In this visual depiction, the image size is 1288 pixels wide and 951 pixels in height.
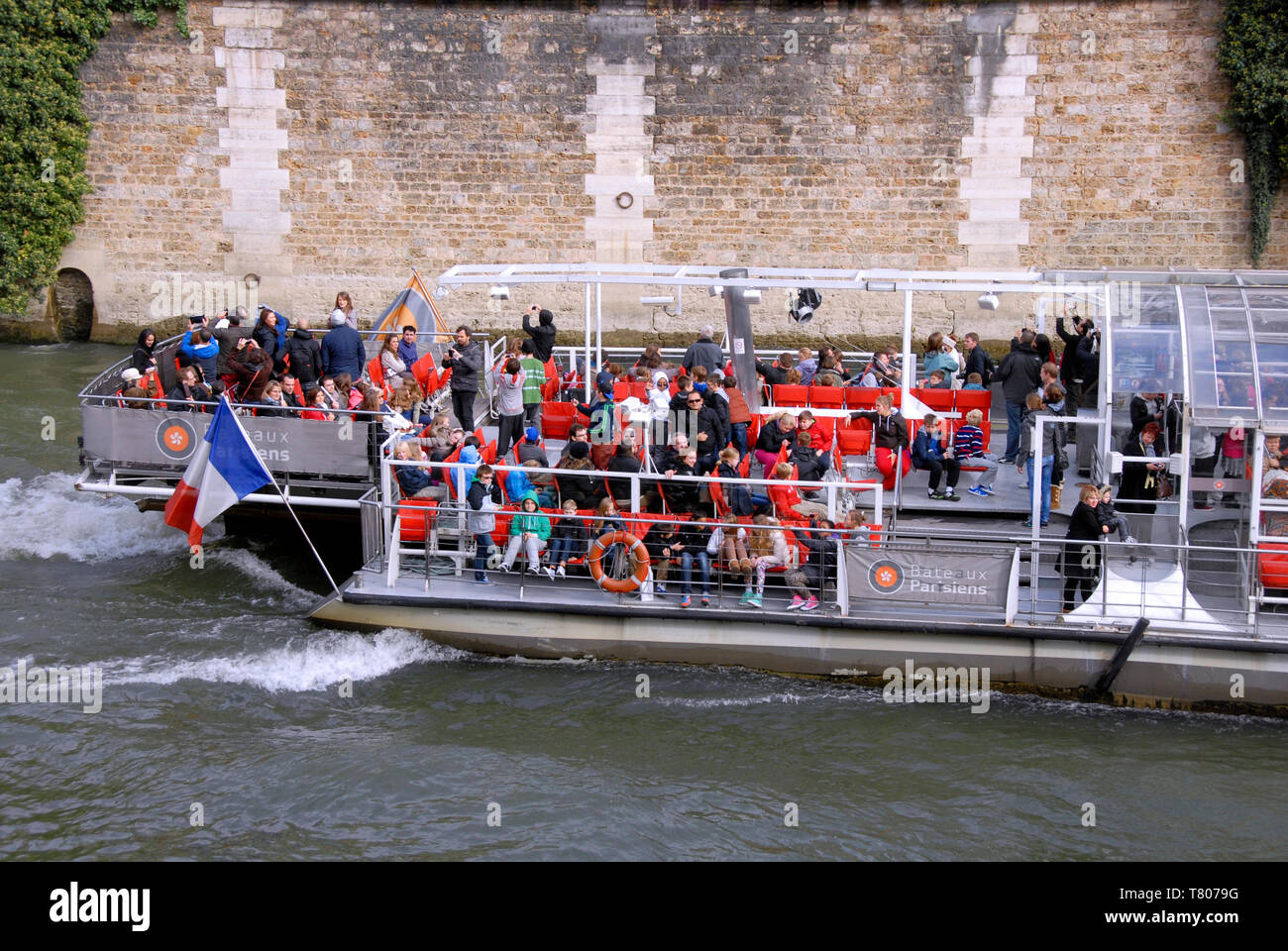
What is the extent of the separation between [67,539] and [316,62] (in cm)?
1164

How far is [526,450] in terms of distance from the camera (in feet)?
43.0

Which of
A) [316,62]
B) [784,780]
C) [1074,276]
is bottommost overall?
[784,780]

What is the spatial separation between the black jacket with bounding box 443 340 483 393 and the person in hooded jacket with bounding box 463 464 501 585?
2.57m

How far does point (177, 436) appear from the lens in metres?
13.6

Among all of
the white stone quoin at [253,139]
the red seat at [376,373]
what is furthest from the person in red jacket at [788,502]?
the white stone quoin at [253,139]

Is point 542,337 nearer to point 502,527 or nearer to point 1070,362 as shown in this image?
point 502,527

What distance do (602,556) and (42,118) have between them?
16989 mm

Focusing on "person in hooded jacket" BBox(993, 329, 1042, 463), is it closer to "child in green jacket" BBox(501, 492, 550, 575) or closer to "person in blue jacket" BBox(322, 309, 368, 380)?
"child in green jacket" BBox(501, 492, 550, 575)

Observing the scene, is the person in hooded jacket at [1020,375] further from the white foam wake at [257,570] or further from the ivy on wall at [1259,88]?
the ivy on wall at [1259,88]

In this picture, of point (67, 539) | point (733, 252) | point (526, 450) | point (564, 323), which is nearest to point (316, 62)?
point (564, 323)

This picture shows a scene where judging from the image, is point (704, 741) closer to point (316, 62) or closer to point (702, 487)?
point (702, 487)

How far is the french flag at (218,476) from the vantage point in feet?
40.7

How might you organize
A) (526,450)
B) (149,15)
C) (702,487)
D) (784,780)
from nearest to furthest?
(784,780) < (702,487) < (526,450) < (149,15)

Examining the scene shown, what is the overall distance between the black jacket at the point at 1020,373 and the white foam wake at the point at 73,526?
30.6 ft
